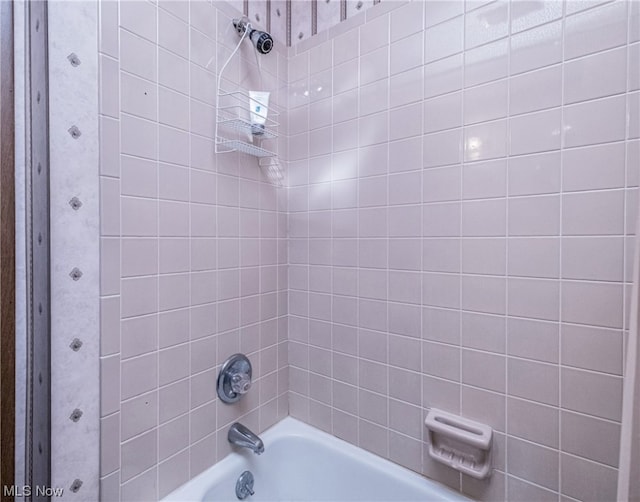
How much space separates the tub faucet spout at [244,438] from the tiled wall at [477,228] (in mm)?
322

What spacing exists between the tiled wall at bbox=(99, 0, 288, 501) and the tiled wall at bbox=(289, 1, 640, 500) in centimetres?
33

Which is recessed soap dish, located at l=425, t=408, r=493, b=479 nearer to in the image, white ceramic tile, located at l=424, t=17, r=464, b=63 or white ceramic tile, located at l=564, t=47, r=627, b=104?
white ceramic tile, located at l=564, t=47, r=627, b=104

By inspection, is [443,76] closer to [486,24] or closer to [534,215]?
[486,24]

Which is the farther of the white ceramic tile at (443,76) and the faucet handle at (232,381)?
the faucet handle at (232,381)

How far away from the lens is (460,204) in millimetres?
1068

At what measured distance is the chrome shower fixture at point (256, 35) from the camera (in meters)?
1.22

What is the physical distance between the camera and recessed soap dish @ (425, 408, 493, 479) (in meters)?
1.00

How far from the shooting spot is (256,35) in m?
1.22

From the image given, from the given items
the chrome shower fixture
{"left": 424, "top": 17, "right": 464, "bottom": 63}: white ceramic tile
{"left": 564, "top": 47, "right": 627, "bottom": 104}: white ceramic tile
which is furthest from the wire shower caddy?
{"left": 564, "top": 47, "right": 627, "bottom": 104}: white ceramic tile

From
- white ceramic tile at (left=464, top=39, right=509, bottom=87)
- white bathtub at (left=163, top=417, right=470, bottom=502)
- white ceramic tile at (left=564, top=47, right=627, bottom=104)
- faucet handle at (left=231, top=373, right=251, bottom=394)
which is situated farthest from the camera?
faucet handle at (left=231, top=373, right=251, bottom=394)

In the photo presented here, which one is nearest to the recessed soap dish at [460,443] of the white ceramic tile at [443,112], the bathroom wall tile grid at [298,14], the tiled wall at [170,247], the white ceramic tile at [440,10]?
the tiled wall at [170,247]

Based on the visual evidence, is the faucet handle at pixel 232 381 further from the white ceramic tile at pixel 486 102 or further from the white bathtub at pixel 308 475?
the white ceramic tile at pixel 486 102

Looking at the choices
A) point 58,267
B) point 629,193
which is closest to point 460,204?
point 629,193

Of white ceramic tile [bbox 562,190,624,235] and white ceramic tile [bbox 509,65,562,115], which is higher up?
white ceramic tile [bbox 509,65,562,115]
